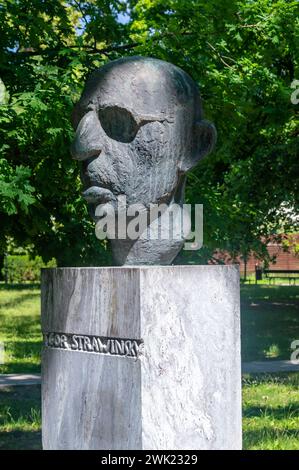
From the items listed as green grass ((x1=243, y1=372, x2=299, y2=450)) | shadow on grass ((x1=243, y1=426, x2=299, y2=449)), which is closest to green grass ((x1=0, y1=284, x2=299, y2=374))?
green grass ((x1=243, y1=372, x2=299, y2=450))

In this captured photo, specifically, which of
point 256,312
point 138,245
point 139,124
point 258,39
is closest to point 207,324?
point 138,245

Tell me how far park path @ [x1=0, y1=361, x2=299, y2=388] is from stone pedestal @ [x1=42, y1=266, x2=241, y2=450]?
5.57m

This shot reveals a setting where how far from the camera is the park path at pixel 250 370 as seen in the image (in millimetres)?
10344

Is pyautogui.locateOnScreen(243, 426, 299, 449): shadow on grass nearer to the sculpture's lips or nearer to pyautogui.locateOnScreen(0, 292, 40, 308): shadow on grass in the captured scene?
the sculpture's lips

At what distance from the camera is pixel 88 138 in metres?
4.84

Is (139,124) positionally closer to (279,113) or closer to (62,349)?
(62,349)

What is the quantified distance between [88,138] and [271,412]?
184 inches

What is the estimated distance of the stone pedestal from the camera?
14.0 feet

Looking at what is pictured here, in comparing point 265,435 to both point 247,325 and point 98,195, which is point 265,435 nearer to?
point 98,195

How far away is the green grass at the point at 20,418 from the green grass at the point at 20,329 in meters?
1.81

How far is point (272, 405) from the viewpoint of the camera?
28.8ft

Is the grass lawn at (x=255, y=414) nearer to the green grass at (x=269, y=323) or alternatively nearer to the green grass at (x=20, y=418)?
the green grass at (x=20, y=418)

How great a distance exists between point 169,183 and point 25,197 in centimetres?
213

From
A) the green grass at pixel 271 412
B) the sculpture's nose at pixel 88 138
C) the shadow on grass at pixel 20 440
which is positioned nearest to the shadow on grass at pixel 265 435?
the green grass at pixel 271 412
